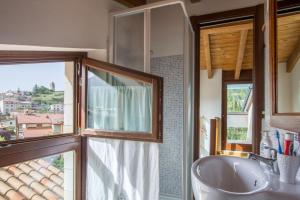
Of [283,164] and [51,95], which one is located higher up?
[51,95]

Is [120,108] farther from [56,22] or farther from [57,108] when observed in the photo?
[56,22]

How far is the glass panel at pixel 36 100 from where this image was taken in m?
1.54

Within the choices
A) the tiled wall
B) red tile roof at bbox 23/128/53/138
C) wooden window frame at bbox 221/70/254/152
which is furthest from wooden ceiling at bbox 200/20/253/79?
red tile roof at bbox 23/128/53/138

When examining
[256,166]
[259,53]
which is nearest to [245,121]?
[259,53]

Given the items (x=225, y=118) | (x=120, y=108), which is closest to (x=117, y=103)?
(x=120, y=108)

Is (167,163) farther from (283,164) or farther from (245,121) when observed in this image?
(245,121)

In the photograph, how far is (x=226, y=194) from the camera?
88cm

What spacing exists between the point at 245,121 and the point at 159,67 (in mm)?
3053

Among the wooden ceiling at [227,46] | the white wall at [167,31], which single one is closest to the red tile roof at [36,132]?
the white wall at [167,31]

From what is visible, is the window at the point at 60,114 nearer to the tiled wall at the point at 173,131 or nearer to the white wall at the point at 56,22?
the white wall at the point at 56,22

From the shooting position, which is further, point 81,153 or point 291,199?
point 81,153

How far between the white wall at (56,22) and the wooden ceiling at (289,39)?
1301 mm

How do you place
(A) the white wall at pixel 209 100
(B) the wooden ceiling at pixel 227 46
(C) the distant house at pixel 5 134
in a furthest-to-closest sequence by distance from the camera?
1. (A) the white wall at pixel 209 100
2. (B) the wooden ceiling at pixel 227 46
3. (C) the distant house at pixel 5 134

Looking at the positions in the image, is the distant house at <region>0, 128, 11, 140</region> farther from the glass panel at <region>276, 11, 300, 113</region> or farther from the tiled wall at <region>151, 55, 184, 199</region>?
the glass panel at <region>276, 11, 300, 113</region>
